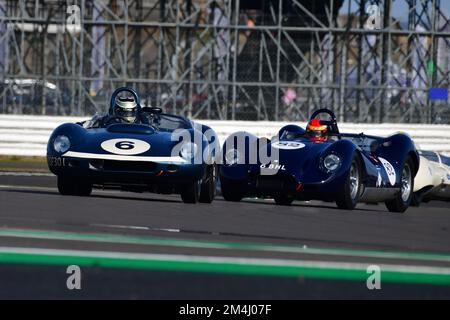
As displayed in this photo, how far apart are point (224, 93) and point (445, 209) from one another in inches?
632

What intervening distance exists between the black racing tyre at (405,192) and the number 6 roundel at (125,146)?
2.99 metres

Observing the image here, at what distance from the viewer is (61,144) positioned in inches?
457

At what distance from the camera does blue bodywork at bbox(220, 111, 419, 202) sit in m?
11.7

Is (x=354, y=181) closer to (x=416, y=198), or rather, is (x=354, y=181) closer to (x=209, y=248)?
(x=416, y=198)

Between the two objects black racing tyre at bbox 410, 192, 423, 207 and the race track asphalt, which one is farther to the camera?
black racing tyre at bbox 410, 192, 423, 207

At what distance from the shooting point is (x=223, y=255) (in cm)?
702

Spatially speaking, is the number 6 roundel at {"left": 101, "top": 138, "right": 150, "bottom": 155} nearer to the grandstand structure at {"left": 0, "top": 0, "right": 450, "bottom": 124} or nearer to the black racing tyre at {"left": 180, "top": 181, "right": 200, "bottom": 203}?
the black racing tyre at {"left": 180, "top": 181, "right": 200, "bottom": 203}

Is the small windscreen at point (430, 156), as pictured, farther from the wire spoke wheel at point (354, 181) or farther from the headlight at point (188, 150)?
the headlight at point (188, 150)

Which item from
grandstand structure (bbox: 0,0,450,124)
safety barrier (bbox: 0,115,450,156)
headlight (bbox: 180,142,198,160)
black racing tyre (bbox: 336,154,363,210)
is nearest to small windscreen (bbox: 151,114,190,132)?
headlight (bbox: 180,142,198,160)

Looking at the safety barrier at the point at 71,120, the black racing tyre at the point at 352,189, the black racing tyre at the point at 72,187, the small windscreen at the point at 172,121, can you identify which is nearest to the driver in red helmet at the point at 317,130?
the black racing tyre at the point at 352,189

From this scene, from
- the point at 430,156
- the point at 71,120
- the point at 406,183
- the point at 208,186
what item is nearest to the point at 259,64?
the point at 71,120

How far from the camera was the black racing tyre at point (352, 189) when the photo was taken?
464 inches
